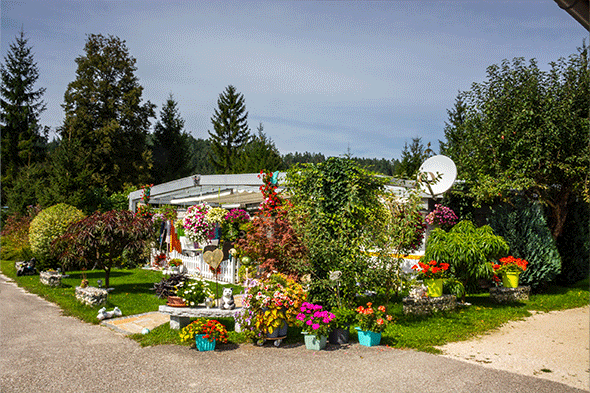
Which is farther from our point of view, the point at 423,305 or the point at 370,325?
the point at 423,305

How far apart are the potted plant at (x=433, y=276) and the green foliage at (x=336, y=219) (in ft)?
5.50

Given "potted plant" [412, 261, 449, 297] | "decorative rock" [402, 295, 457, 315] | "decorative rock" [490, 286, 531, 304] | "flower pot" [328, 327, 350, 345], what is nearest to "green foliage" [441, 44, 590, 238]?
"decorative rock" [490, 286, 531, 304]

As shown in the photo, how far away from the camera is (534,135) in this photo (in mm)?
9500

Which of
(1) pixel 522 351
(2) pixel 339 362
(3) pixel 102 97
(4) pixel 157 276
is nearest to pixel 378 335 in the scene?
(2) pixel 339 362

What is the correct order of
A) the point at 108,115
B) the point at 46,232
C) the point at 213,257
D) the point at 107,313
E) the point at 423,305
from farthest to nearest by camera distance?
the point at 108,115 < the point at 46,232 < the point at 423,305 < the point at 107,313 < the point at 213,257

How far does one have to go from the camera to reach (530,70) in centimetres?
1008

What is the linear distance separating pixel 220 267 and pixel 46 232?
19.6 feet

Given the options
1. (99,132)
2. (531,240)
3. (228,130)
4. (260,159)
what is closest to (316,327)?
(531,240)

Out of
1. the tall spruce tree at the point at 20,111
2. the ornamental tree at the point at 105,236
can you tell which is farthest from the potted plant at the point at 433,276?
the tall spruce tree at the point at 20,111

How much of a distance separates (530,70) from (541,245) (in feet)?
13.8

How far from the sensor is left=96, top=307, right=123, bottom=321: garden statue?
24.2 ft

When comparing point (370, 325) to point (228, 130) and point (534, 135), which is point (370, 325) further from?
point (228, 130)

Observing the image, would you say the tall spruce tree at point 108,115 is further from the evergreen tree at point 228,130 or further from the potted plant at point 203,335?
the potted plant at point 203,335

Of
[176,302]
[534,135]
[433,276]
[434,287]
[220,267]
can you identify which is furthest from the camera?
[220,267]
